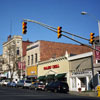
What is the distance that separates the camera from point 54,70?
1596 inches

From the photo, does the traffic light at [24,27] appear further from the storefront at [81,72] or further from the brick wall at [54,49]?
the brick wall at [54,49]

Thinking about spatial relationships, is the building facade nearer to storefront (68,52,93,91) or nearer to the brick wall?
the brick wall

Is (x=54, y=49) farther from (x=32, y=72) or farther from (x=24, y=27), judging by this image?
(x=24, y=27)

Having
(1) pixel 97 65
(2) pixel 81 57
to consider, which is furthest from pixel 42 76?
(1) pixel 97 65

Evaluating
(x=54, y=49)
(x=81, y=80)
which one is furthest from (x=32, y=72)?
(x=81, y=80)

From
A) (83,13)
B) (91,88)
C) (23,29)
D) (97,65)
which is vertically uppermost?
(83,13)

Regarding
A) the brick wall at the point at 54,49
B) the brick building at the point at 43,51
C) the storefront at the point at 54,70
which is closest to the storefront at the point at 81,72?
the storefront at the point at 54,70

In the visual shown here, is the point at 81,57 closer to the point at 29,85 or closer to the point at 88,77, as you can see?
the point at 88,77

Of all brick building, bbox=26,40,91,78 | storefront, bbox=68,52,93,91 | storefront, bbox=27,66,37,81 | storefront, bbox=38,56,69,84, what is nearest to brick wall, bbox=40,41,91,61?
brick building, bbox=26,40,91,78

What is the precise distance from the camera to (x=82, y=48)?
51812 mm

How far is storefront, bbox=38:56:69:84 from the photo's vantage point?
37.0 meters

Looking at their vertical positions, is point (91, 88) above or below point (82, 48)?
below

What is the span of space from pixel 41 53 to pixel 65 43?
Answer: 7.48 meters

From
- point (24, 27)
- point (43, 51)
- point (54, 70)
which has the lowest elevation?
point (54, 70)
